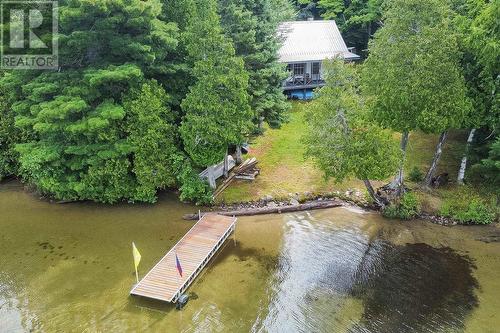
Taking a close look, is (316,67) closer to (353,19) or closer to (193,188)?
(353,19)

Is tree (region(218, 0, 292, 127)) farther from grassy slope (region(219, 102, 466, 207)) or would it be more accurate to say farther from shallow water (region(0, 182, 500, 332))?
shallow water (region(0, 182, 500, 332))

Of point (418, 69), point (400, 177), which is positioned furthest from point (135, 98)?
point (400, 177)

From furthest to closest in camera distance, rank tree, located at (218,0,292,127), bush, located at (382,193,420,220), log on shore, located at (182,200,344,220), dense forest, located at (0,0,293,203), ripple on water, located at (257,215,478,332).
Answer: tree, located at (218,0,292,127), log on shore, located at (182,200,344,220), bush, located at (382,193,420,220), dense forest, located at (0,0,293,203), ripple on water, located at (257,215,478,332)

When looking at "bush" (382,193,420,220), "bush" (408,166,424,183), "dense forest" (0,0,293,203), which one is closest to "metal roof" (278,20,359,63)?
"dense forest" (0,0,293,203)

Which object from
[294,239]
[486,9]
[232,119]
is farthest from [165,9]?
[486,9]

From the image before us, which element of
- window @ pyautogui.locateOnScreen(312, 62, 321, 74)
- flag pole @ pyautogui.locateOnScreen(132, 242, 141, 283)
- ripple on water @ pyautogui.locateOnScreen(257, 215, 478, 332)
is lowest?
ripple on water @ pyautogui.locateOnScreen(257, 215, 478, 332)

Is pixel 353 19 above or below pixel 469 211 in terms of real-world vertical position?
above

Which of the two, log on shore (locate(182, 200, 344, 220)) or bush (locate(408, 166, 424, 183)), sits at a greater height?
bush (locate(408, 166, 424, 183))
